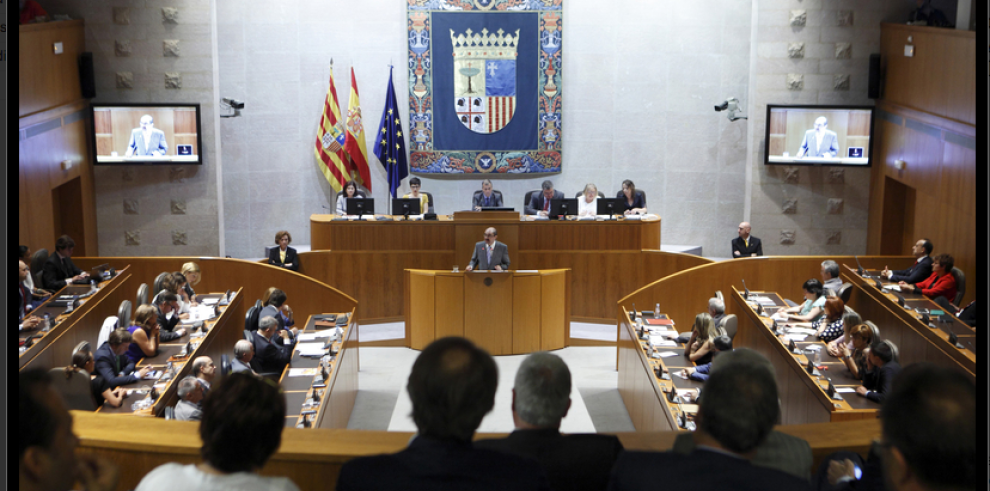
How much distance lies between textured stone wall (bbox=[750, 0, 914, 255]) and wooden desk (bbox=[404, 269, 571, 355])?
417cm

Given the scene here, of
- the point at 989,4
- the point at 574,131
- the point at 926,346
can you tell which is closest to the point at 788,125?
the point at 574,131

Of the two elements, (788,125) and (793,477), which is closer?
(793,477)

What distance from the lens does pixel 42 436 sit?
75.4 inches

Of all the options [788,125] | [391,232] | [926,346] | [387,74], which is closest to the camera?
[926,346]

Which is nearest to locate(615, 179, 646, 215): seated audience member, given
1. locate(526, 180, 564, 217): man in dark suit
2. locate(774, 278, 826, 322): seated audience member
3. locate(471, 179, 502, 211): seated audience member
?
locate(526, 180, 564, 217): man in dark suit

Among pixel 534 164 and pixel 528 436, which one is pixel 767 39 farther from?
pixel 528 436

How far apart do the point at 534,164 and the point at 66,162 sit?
6.29 m

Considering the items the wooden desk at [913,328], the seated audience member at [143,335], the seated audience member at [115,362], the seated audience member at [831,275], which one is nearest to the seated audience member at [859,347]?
the wooden desk at [913,328]

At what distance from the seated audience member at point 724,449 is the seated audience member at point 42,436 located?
1.34 metres

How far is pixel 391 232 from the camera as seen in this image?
32.4 ft

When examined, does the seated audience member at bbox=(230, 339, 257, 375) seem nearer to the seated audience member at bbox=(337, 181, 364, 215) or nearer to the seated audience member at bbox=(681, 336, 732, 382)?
the seated audience member at bbox=(681, 336, 732, 382)

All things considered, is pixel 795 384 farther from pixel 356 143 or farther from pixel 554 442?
pixel 356 143

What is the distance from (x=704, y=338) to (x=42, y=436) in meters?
5.47

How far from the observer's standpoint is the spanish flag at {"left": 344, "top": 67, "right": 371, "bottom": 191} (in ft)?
38.4
